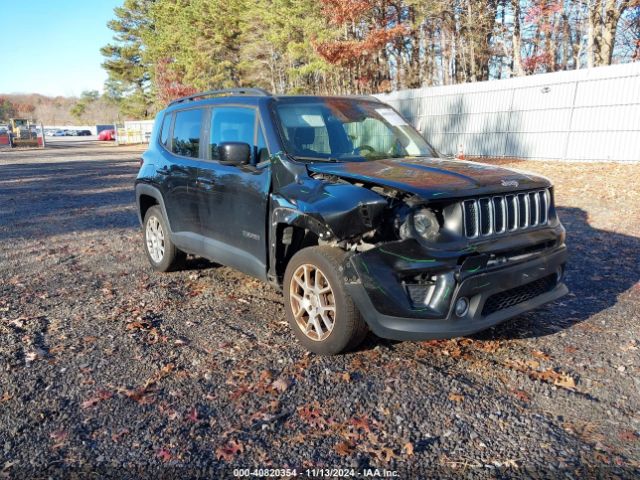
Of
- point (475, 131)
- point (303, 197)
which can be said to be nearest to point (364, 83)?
point (475, 131)

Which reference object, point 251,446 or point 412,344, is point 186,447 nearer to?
point 251,446

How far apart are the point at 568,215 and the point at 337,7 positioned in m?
17.7

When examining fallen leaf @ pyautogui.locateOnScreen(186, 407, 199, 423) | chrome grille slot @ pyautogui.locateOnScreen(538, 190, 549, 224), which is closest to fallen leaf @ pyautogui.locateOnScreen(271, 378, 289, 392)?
fallen leaf @ pyautogui.locateOnScreen(186, 407, 199, 423)

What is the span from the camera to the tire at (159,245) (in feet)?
18.2

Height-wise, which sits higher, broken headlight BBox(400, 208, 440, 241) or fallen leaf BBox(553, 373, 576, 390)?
broken headlight BBox(400, 208, 440, 241)

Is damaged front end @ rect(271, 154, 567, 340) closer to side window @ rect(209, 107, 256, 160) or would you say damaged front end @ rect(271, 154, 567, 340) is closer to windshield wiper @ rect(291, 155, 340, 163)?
windshield wiper @ rect(291, 155, 340, 163)

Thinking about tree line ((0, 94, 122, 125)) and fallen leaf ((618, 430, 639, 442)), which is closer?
fallen leaf ((618, 430, 639, 442))

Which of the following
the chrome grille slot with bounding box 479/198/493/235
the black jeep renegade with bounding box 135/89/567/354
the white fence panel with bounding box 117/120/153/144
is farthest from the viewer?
the white fence panel with bounding box 117/120/153/144

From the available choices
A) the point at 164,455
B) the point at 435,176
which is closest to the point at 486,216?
the point at 435,176

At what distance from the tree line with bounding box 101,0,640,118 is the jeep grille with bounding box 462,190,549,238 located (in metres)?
16.1

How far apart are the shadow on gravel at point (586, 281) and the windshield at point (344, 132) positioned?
5.66 ft

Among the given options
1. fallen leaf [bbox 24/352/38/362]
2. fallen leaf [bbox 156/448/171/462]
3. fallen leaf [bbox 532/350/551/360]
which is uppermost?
fallen leaf [bbox 532/350/551/360]

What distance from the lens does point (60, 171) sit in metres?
20.1

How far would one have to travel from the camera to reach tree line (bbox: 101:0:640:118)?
20766 mm
